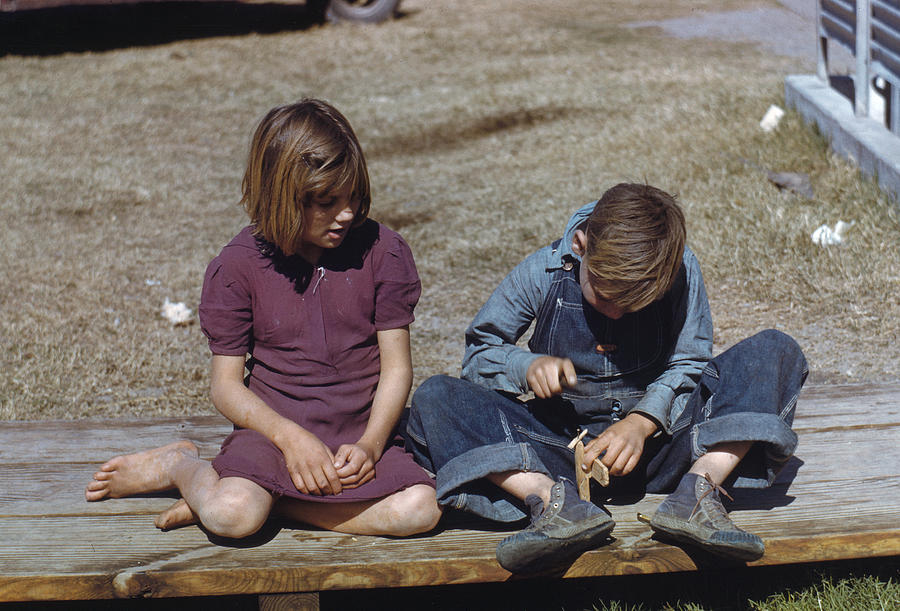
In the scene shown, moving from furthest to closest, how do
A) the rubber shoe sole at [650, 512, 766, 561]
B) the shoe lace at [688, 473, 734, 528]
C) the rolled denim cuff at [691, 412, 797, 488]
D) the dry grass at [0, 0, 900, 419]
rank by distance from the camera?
the dry grass at [0, 0, 900, 419] < the rolled denim cuff at [691, 412, 797, 488] < the shoe lace at [688, 473, 734, 528] < the rubber shoe sole at [650, 512, 766, 561]

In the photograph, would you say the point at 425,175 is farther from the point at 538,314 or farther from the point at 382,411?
the point at 382,411

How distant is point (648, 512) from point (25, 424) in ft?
6.13

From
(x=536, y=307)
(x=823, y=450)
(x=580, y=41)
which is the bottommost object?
(x=580, y=41)

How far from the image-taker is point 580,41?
9977 millimetres

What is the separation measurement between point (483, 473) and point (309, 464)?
407 millimetres

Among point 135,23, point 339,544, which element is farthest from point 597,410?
point 135,23

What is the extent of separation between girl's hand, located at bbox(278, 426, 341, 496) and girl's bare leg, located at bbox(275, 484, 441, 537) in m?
0.07

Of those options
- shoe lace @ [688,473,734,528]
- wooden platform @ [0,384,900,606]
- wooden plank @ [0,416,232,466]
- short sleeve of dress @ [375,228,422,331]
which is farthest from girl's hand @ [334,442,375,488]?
shoe lace @ [688,473,734,528]

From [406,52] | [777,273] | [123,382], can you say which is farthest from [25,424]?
[406,52]

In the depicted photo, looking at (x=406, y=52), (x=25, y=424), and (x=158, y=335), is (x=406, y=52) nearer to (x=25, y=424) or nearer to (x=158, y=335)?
(x=158, y=335)

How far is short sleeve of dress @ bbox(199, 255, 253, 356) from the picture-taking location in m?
2.43

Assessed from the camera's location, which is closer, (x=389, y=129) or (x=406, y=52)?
(x=389, y=129)

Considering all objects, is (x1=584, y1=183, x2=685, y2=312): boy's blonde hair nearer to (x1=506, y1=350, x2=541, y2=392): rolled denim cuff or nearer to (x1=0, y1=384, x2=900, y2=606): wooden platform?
(x1=506, y1=350, x2=541, y2=392): rolled denim cuff

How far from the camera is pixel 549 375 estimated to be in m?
2.25
